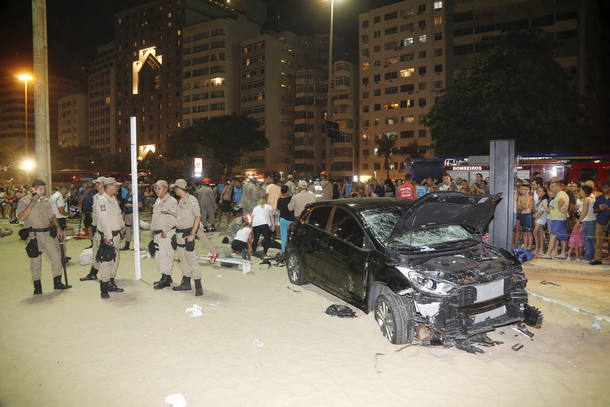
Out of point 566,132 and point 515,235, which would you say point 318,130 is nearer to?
point 566,132

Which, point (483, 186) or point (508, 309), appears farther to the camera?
point (483, 186)

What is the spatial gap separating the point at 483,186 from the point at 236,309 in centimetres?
1095

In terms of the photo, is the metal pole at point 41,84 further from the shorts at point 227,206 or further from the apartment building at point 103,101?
the apartment building at point 103,101

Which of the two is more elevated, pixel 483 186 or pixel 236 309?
pixel 483 186

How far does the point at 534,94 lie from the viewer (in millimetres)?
28562

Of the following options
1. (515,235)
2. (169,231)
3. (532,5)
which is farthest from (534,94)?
(532,5)

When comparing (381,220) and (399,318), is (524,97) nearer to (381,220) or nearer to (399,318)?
(381,220)

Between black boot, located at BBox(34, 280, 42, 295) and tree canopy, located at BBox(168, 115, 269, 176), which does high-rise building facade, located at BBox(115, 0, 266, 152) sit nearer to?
tree canopy, located at BBox(168, 115, 269, 176)

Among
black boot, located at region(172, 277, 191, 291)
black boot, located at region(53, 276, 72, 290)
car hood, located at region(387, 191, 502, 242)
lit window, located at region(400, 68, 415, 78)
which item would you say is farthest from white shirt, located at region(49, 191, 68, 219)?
lit window, located at region(400, 68, 415, 78)

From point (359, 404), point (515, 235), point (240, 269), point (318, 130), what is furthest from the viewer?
point (318, 130)

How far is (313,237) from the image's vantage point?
7328mm

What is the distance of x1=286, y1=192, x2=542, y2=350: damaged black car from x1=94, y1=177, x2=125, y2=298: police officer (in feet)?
12.5

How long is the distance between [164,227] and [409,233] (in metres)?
4.57

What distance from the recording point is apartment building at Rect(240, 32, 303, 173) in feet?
283
